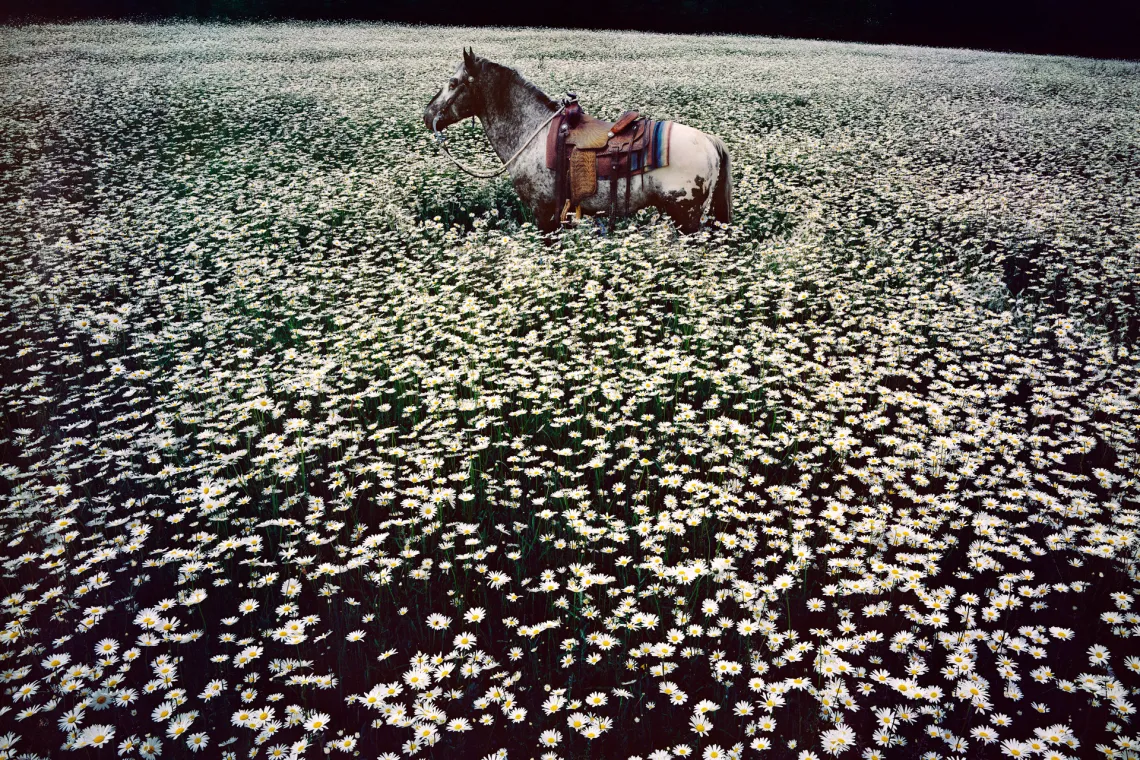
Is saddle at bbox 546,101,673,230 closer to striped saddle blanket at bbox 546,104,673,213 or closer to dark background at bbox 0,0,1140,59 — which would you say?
striped saddle blanket at bbox 546,104,673,213

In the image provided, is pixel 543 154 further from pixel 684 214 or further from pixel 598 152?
pixel 684 214

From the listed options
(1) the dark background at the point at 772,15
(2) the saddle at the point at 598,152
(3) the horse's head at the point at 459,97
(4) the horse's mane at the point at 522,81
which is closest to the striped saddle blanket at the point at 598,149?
(2) the saddle at the point at 598,152

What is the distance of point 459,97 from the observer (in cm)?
1092

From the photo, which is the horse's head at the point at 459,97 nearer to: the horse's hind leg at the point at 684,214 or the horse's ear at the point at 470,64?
the horse's ear at the point at 470,64

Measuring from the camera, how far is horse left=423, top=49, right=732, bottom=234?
374 inches

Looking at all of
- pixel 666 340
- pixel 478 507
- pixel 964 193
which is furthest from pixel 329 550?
pixel 964 193

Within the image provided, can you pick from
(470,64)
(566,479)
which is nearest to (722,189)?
(470,64)

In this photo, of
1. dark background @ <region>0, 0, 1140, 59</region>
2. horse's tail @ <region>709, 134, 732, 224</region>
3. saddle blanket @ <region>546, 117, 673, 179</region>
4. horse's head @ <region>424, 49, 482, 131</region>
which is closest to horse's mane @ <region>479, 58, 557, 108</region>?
horse's head @ <region>424, 49, 482, 131</region>

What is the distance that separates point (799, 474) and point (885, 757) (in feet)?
8.10

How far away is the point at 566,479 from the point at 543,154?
6289 millimetres

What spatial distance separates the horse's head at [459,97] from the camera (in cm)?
1074

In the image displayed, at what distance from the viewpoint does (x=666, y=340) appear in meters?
7.37

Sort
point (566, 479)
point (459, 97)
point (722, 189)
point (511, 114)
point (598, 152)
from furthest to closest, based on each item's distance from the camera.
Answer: point (459, 97)
point (511, 114)
point (722, 189)
point (598, 152)
point (566, 479)

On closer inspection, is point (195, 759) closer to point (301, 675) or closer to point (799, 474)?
point (301, 675)
